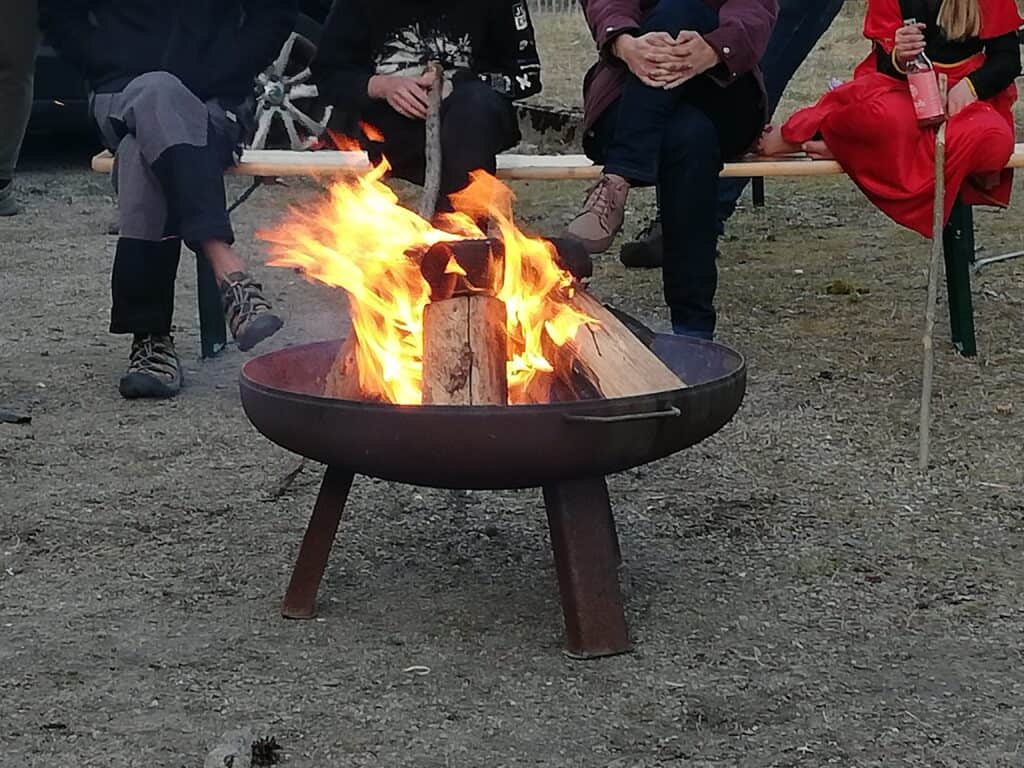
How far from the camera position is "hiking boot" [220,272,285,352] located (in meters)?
4.18

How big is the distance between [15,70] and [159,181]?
262 cm

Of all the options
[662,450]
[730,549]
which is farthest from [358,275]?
[730,549]

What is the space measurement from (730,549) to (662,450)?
2.37 feet

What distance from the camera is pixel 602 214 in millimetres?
4246

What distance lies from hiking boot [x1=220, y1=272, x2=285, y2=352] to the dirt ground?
0.90 ft

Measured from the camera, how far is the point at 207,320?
4934 mm

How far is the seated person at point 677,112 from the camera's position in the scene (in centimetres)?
427

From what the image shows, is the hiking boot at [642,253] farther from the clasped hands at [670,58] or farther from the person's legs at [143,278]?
the person's legs at [143,278]

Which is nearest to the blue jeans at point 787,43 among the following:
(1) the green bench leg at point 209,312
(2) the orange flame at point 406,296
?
(1) the green bench leg at point 209,312

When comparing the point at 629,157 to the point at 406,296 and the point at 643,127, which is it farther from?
the point at 406,296

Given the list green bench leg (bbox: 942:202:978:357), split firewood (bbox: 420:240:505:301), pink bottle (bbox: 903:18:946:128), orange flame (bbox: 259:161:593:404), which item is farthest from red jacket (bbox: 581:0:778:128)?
split firewood (bbox: 420:240:505:301)

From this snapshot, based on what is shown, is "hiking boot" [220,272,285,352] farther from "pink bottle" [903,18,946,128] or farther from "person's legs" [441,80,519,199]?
"pink bottle" [903,18,946,128]

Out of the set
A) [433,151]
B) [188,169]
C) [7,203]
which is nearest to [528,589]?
[433,151]

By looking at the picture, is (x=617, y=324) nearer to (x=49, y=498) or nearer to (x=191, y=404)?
(x=49, y=498)
